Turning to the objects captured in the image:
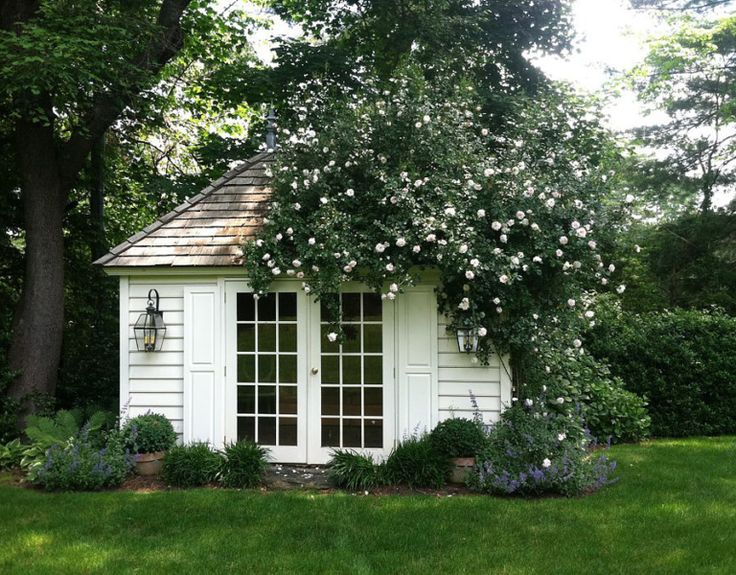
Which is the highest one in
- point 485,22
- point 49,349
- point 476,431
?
point 485,22

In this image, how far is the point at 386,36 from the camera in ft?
40.3

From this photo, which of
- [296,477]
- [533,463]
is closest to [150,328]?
[296,477]

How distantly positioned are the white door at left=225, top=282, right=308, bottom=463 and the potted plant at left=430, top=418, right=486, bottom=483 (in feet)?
5.53

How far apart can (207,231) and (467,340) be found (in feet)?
11.3

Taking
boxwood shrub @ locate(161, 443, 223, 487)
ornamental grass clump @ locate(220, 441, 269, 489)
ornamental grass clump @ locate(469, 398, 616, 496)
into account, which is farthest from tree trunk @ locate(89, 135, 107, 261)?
ornamental grass clump @ locate(469, 398, 616, 496)

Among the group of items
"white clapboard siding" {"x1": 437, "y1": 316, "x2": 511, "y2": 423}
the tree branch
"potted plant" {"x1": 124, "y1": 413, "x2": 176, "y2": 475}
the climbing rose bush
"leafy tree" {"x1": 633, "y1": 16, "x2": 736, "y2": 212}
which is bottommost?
"potted plant" {"x1": 124, "y1": 413, "x2": 176, "y2": 475}

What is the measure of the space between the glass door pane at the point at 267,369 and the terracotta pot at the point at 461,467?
6.31ft

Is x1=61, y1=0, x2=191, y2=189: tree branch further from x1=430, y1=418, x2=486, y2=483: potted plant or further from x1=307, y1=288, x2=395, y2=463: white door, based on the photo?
x1=430, y1=418, x2=486, y2=483: potted plant

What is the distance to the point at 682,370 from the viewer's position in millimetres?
9297

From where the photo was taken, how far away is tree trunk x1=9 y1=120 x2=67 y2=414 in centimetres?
832

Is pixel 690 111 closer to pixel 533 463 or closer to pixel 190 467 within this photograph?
pixel 533 463

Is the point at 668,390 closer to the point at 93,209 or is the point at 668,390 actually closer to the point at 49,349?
the point at 49,349

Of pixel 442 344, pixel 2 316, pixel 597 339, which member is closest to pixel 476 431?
pixel 442 344

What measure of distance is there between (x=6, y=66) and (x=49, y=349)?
146 inches
